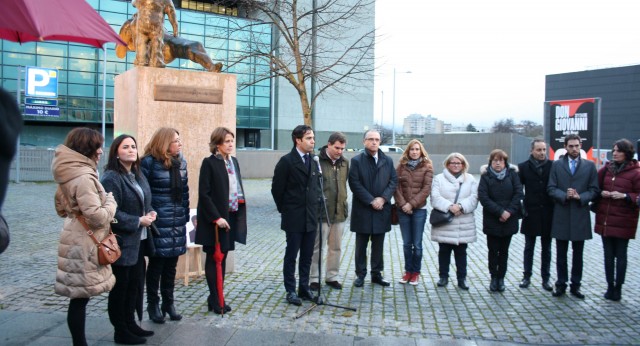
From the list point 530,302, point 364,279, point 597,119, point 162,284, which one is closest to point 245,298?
point 162,284

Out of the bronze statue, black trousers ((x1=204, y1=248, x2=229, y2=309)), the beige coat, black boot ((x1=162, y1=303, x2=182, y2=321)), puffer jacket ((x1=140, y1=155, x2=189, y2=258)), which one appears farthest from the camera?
the bronze statue

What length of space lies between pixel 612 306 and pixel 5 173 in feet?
21.9

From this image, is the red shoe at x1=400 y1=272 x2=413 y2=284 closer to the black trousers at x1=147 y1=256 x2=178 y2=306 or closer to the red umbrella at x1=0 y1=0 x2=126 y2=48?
the black trousers at x1=147 y1=256 x2=178 y2=306

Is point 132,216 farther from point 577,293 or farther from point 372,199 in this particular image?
point 577,293

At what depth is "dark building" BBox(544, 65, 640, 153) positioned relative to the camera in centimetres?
10394

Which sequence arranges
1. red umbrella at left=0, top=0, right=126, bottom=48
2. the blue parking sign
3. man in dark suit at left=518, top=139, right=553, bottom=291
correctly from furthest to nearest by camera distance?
the blue parking sign < man in dark suit at left=518, top=139, right=553, bottom=291 < red umbrella at left=0, top=0, right=126, bottom=48

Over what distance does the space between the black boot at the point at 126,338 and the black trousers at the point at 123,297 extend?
4cm

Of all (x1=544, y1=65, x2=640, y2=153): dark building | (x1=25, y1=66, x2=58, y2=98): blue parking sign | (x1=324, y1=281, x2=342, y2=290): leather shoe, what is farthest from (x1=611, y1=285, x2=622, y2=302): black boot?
(x1=544, y1=65, x2=640, y2=153): dark building

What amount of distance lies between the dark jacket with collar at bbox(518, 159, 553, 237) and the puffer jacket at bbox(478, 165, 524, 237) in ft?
0.68

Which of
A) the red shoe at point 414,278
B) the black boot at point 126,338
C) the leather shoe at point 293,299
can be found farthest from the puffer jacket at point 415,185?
Result: the black boot at point 126,338

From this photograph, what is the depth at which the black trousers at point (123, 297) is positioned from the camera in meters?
4.81

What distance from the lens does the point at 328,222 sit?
6.77m

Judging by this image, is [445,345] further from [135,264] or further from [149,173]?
[149,173]

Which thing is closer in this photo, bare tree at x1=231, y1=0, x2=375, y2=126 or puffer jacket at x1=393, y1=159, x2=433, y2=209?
puffer jacket at x1=393, y1=159, x2=433, y2=209
